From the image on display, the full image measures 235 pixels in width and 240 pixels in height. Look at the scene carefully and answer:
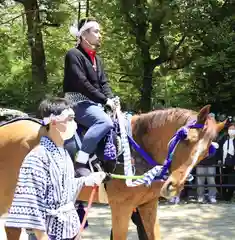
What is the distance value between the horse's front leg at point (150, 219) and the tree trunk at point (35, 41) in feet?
27.3

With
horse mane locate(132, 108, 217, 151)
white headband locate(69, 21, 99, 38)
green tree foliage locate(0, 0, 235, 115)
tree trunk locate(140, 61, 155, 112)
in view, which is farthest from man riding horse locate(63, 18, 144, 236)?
tree trunk locate(140, 61, 155, 112)

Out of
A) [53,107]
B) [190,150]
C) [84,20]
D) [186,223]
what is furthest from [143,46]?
[53,107]

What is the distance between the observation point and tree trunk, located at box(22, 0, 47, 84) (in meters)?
13.5

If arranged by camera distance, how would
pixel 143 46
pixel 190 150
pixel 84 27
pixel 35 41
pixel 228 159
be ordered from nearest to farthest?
pixel 190 150, pixel 84 27, pixel 228 159, pixel 35 41, pixel 143 46

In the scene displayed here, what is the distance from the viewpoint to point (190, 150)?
4785mm

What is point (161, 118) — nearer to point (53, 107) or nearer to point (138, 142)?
point (138, 142)

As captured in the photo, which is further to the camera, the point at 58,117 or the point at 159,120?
the point at 159,120

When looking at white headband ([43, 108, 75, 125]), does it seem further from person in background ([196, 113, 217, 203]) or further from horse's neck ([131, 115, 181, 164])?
person in background ([196, 113, 217, 203])

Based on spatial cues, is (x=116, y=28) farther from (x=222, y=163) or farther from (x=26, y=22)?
(x=222, y=163)

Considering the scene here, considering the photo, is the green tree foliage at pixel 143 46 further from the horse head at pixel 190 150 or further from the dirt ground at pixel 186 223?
the horse head at pixel 190 150

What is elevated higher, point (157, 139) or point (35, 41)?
point (35, 41)

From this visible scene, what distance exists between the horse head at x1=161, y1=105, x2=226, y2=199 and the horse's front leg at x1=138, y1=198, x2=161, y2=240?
0.76 meters

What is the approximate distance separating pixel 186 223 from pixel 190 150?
13.7 ft

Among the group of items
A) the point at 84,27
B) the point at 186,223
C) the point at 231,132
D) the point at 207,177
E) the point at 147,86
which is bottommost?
the point at 186,223
